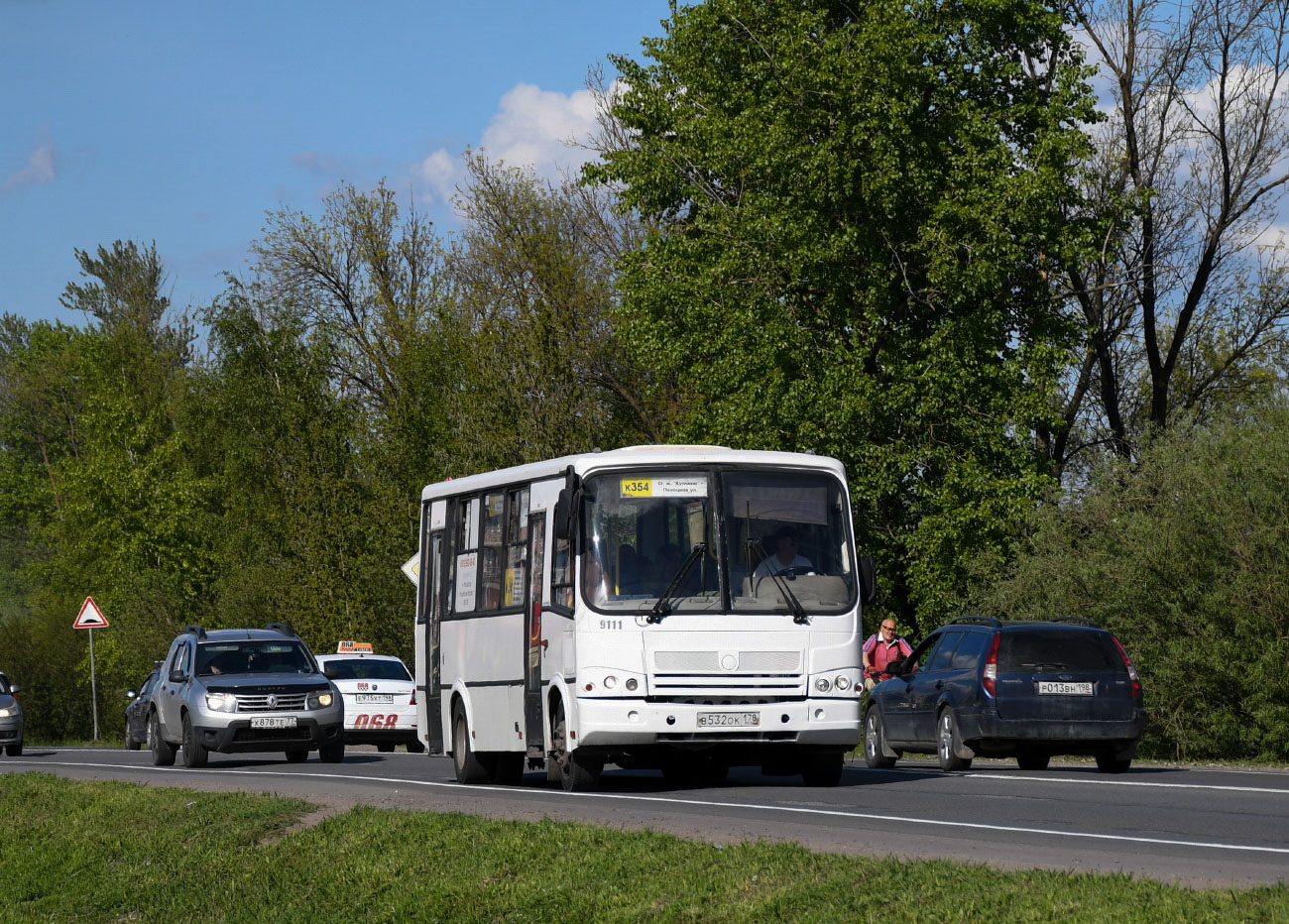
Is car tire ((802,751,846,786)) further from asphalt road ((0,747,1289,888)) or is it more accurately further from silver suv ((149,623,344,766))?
silver suv ((149,623,344,766))

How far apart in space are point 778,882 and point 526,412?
35.2 m

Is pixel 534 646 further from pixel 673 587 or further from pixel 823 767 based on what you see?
pixel 823 767

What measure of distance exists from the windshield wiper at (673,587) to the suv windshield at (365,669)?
647 inches

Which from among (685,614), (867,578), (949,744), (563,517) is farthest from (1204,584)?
(563,517)

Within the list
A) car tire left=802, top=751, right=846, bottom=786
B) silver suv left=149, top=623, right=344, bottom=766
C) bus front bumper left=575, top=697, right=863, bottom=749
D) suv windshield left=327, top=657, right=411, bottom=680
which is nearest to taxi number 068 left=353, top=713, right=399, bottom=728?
suv windshield left=327, top=657, right=411, bottom=680

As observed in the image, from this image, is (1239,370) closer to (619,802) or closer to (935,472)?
(935,472)

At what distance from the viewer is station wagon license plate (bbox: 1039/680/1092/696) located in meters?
19.6

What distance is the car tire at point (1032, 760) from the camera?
21.0 meters

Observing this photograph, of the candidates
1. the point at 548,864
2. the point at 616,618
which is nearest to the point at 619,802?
the point at 616,618

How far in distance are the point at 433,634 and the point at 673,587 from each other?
5124 mm

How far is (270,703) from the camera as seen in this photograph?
80.6 ft

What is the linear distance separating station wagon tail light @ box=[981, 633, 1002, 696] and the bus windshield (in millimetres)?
3319

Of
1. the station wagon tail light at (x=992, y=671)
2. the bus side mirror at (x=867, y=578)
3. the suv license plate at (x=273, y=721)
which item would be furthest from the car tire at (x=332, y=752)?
the bus side mirror at (x=867, y=578)

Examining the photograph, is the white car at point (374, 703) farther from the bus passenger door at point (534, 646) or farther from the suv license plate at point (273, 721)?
the bus passenger door at point (534, 646)
